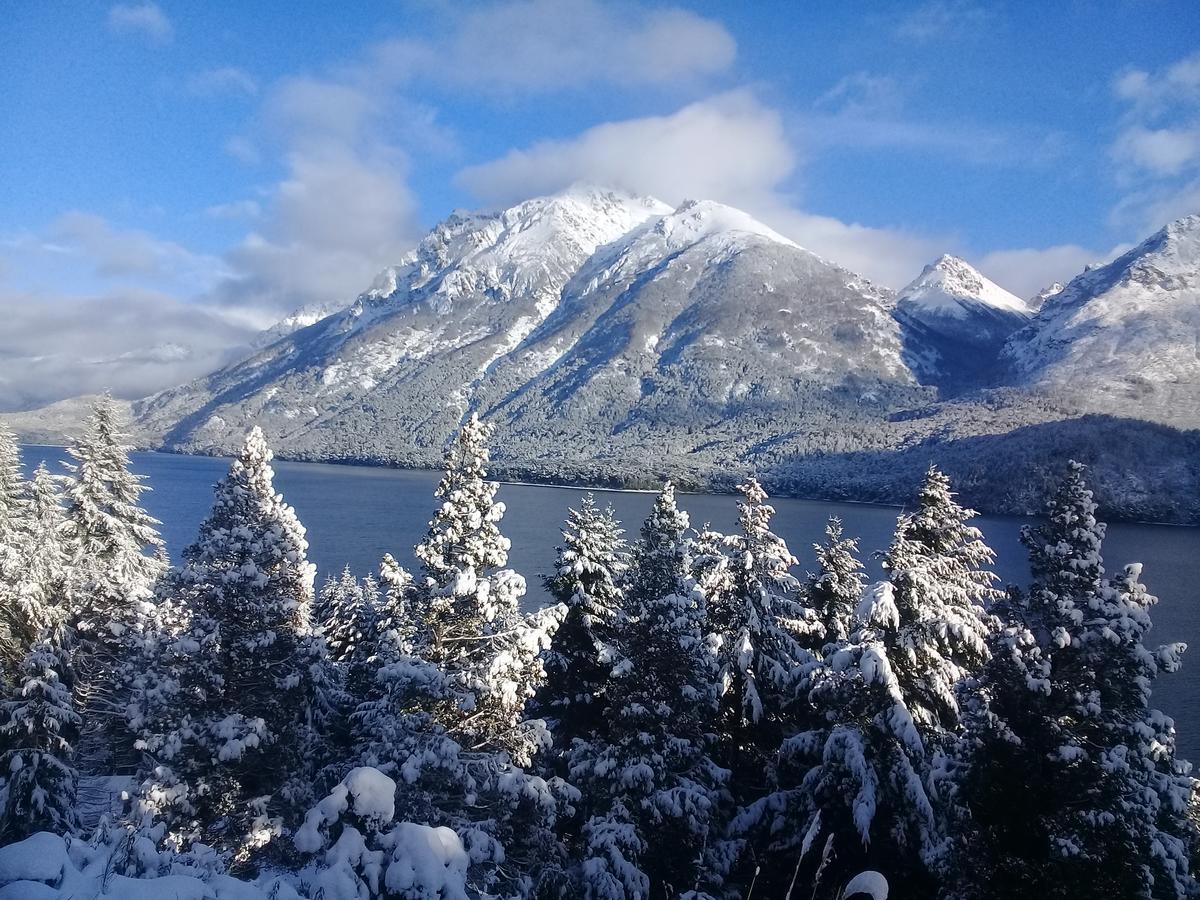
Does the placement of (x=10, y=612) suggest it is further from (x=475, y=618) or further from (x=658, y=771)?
(x=658, y=771)

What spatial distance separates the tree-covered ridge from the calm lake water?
2545 centimetres

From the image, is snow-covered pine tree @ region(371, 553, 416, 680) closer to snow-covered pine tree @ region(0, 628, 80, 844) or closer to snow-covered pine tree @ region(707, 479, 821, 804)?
snow-covered pine tree @ region(0, 628, 80, 844)

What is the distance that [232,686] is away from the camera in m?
16.5

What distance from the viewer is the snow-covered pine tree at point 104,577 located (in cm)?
2069

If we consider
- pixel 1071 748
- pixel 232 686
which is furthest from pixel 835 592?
pixel 232 686

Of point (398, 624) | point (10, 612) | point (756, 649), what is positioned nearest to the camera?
point (398, 624)

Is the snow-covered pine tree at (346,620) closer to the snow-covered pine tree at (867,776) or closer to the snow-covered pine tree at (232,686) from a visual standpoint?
the snow-covered pine tree at (232,686)

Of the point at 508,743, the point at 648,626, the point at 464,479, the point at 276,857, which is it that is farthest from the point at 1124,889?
the point at 276,857

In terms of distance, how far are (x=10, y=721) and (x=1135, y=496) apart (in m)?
235

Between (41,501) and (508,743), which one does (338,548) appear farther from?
(508,743)

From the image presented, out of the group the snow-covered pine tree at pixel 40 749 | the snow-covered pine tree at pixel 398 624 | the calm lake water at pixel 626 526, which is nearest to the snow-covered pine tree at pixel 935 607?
the snow-covered pine tree at pixel 398 624

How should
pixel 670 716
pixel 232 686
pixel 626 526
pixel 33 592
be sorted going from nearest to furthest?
pixel 232 686 < pixel 670 716 < pixel 33 592 < pixel 626 526

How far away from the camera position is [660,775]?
648 inches

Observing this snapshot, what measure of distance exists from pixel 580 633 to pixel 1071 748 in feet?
Result: 38.5
